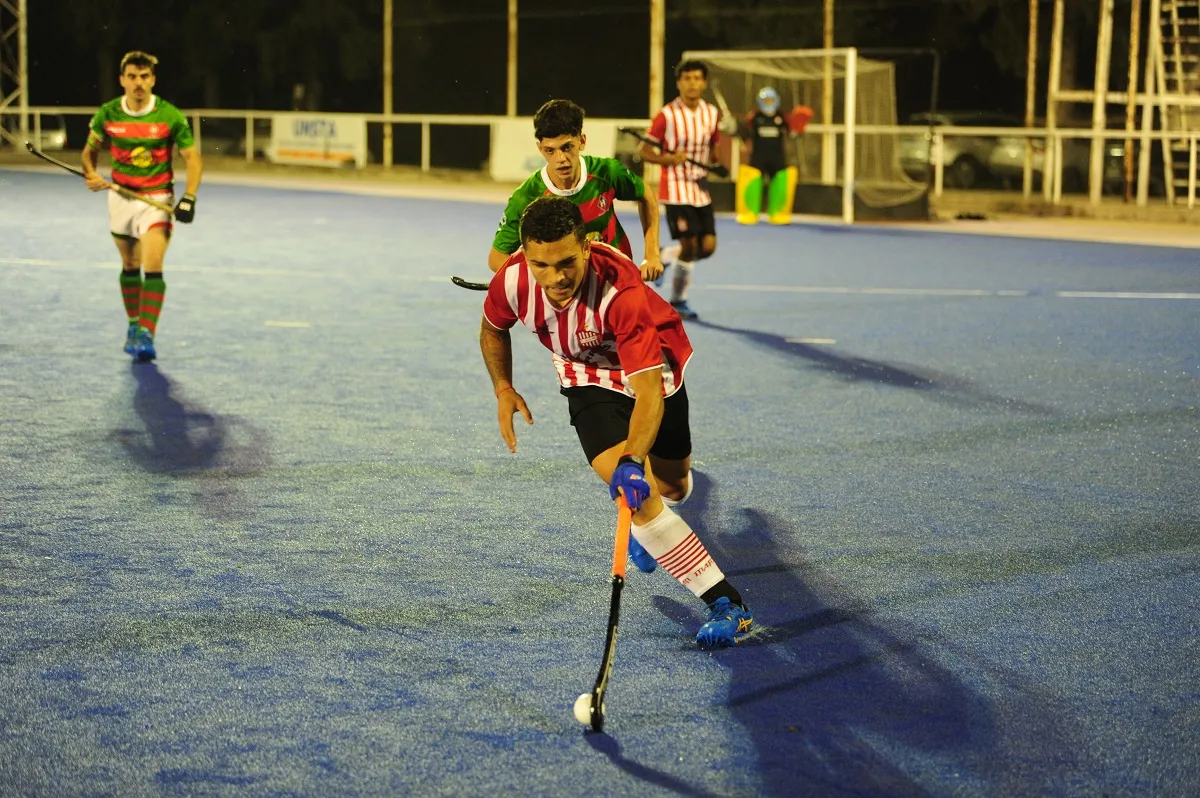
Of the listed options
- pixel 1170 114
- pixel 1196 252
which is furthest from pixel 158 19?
pixel 1196 252

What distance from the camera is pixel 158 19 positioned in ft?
162

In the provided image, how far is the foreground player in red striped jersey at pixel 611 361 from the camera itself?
4.48 meters

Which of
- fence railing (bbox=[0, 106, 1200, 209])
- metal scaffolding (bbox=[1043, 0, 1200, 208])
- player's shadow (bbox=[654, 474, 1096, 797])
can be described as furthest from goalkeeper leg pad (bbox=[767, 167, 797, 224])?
player's shadow (bbox=[654, 474, 1096, 797])

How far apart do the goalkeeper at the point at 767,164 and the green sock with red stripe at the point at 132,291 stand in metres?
13.4

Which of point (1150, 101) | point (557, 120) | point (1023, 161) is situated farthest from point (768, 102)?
point (557, 120)

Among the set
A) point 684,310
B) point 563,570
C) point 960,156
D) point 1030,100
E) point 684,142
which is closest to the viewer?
point 563,570

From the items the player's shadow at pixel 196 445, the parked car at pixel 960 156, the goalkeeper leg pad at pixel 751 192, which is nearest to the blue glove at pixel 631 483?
the player's shadow at pixel 196 445

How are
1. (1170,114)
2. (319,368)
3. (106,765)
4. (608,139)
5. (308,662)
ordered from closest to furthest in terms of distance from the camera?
1. (106,765)
2. (308,662)
3. (319,368)
4. (1170,114)
5. (608,139)

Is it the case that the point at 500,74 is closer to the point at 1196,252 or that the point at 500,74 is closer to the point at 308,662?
the point at 1196,252

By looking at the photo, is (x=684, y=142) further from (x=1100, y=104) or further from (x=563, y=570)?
(x=1100, y=104)

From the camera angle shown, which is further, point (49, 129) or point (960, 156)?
point (49, 129)

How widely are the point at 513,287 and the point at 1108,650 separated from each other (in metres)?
2.13

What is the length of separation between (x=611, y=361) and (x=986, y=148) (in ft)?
85.2

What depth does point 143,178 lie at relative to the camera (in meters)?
10.1
